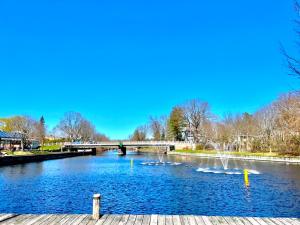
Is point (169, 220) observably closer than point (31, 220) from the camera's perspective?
No

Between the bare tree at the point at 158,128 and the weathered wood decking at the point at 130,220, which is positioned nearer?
the weathered wood decking at the point at 130,220

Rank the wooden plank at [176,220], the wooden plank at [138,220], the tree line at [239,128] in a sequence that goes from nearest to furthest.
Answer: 1. the wooden plank at [138,220]
2. the wooden plank at [176,220]
3. the tree line at [239,128]

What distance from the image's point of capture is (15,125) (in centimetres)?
15962

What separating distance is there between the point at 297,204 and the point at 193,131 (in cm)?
11249

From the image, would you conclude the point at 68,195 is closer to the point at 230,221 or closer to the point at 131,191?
the point at 131,191

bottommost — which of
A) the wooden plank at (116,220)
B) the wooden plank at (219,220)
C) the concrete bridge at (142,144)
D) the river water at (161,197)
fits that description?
the river water at (161,197)

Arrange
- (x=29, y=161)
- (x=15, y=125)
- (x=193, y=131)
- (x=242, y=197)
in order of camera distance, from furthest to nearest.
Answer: (x=15, y=125) → (x=193, y=131) → (x=29, y=161) → (x=242, y=197)

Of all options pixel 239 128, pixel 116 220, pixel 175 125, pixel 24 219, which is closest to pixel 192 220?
pixel 116 220

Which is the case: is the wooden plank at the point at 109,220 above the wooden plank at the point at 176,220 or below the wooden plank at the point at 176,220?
above

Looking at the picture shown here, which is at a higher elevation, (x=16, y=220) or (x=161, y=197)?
(x=16, y=220)

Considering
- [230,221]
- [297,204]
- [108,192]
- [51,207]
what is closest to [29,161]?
[108,192]

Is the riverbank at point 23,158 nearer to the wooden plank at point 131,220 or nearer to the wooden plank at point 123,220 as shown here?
the wooden plank at point 123,220

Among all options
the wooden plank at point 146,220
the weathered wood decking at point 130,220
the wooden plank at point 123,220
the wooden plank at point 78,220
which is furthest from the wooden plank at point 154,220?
the wooden plank at point 78,220

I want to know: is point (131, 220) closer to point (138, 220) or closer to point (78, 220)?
point (138, 220)
